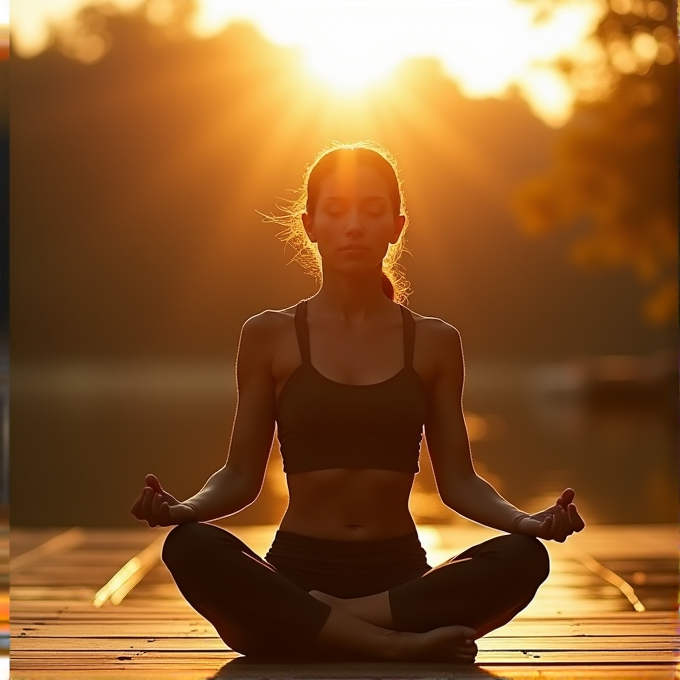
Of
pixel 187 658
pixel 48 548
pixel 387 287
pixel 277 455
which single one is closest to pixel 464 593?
pixel 187 658

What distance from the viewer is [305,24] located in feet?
195

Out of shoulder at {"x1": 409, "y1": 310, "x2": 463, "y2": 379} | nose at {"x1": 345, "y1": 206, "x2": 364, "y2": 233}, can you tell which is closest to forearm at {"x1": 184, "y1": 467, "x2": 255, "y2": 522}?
shoulder at {"x1": 409, "y1": 310, "x2": 463, "y2": 379}

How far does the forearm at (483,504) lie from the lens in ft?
9.12

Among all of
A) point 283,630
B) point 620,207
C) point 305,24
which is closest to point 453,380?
point 283,630

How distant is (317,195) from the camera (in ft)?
9.60

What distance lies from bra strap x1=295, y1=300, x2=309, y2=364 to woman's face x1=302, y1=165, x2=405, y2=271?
132mm

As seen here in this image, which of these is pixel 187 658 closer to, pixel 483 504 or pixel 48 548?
pixel 483 504

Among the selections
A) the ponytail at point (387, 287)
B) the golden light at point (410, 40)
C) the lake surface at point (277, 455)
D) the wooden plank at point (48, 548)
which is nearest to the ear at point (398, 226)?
the ponytail at point (387, 287)

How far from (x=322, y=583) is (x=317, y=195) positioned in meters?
0.85

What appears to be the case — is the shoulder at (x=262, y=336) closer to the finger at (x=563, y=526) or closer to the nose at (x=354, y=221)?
the nose at (x=354, y=221)

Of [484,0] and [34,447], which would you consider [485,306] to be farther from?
[34,447]

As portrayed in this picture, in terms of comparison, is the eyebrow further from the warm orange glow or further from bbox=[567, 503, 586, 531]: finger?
the warm orange glow

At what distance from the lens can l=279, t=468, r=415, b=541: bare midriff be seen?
2.79 m

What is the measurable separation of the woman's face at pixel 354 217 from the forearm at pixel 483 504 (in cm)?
53
